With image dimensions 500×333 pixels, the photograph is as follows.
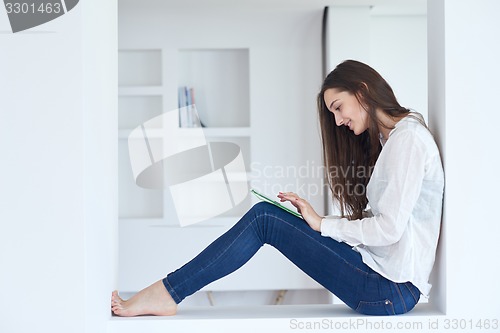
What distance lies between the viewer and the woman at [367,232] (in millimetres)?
2303

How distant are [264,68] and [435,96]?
7.49 feet

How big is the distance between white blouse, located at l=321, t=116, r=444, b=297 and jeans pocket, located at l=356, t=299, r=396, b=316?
10cm

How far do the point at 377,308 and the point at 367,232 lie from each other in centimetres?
28

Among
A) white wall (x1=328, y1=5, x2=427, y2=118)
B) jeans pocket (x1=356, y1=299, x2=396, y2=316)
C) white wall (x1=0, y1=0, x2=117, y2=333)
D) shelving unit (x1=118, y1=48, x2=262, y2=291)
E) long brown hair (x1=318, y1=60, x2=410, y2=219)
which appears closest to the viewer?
white wall (x1=0, y1=0, x2=117, y2=333)

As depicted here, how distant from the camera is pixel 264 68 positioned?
4.69m

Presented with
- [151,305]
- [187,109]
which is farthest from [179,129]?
[151,305]

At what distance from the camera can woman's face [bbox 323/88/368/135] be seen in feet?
8.14

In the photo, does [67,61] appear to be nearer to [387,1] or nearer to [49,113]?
[49,113]
